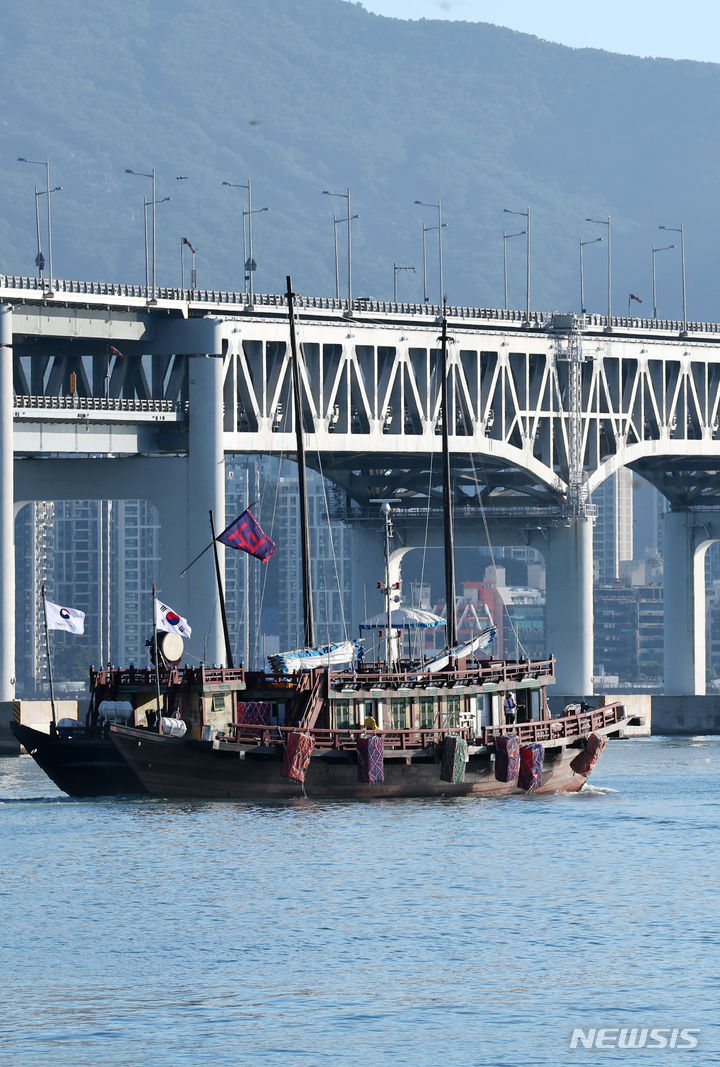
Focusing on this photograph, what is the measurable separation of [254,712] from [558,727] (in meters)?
12.2

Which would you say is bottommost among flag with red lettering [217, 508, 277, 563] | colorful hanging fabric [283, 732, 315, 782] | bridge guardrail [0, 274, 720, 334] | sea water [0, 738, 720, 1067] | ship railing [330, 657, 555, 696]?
sea water [0, 738, 720, 1067]

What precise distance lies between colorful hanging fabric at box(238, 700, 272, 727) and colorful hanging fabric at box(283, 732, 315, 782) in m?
2.52

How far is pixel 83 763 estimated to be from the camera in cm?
7200

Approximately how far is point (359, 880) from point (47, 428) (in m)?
54.9

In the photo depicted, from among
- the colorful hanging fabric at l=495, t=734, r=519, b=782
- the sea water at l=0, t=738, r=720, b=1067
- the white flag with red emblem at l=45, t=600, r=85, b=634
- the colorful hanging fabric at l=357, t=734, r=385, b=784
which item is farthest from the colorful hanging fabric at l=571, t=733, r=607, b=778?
the white flag with red emblem at l=45, t=600, r=85, b=634

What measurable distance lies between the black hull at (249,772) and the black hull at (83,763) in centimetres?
91

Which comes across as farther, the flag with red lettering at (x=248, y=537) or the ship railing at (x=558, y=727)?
→ the ship railing at (x=558, y=727)

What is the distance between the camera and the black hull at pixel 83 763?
71.2 metres

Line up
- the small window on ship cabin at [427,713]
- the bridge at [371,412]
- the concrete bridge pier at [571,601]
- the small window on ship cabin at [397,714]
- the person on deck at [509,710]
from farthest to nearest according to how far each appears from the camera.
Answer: the concrete bridge pier at [571,601]
the bridge at [371,412]
the person on deck at [509,710]
the small window on ship cabin at [427,713]
the small window on ship cabin at [397,714]

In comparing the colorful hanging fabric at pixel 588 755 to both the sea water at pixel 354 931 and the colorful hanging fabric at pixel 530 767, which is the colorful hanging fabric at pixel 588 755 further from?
the colorful hanging fabric at pixel 530 767

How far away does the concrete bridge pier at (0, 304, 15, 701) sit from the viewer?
103m

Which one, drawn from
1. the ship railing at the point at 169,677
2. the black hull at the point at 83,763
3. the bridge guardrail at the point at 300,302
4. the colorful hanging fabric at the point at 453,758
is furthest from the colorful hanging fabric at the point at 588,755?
the bridge guardrail at the point at 300,302

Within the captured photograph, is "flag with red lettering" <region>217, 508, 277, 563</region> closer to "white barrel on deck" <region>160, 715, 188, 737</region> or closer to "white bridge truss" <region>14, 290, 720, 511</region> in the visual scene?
"white barrel on deck" <region>160, 715, 188, 737</region>

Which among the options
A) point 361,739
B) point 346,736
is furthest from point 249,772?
point 361,739
